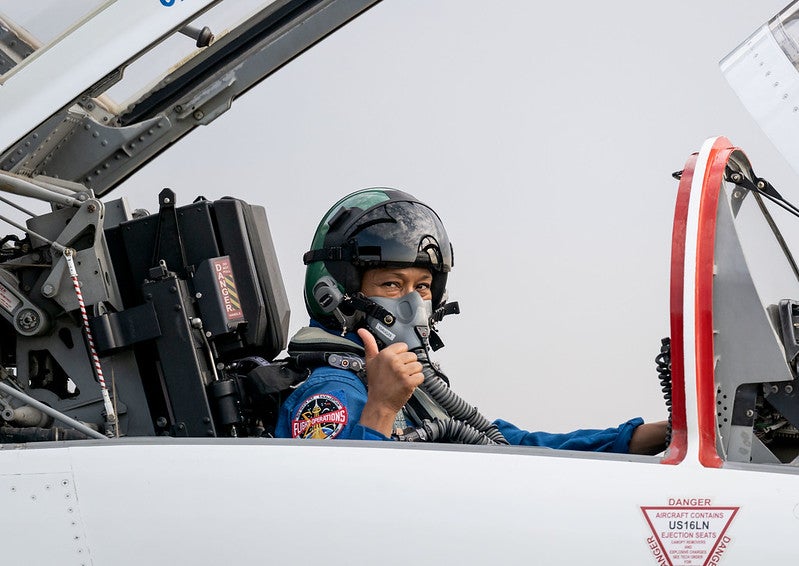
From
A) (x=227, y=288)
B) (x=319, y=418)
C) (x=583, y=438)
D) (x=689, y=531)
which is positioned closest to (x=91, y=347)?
(x=227, y=288)

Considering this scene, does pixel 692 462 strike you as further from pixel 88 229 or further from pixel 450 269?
pixel 88 229

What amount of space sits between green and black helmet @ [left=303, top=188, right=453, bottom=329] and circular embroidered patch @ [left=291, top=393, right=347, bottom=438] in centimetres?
31

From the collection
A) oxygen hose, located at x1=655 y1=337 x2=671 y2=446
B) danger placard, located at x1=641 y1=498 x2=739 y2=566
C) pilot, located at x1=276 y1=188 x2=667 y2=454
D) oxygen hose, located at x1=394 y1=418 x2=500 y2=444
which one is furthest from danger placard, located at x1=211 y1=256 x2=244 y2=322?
danger placard, located at x1=641 y1=498 x2=739 y2=566

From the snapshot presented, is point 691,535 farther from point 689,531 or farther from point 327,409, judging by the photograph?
point 327,409

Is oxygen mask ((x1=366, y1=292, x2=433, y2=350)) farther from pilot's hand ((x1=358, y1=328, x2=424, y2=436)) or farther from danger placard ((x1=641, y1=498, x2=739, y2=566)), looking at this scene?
danger placard ((x1=641, y1=498, x2=739, y2=566))

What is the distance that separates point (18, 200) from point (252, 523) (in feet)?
4.23

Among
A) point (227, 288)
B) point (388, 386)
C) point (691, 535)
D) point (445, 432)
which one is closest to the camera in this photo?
point (691, 535)

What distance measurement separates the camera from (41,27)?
2.27 meters

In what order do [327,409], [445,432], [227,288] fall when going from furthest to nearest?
[227,288] → [445,432] → [327,409]

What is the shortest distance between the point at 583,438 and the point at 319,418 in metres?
0.79

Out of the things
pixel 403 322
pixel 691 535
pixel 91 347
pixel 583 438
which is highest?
pixel 91 347

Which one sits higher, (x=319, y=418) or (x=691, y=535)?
(x=319, y=418)

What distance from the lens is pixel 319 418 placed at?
2.26 metres

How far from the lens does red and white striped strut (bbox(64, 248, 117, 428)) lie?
243 centimetres
